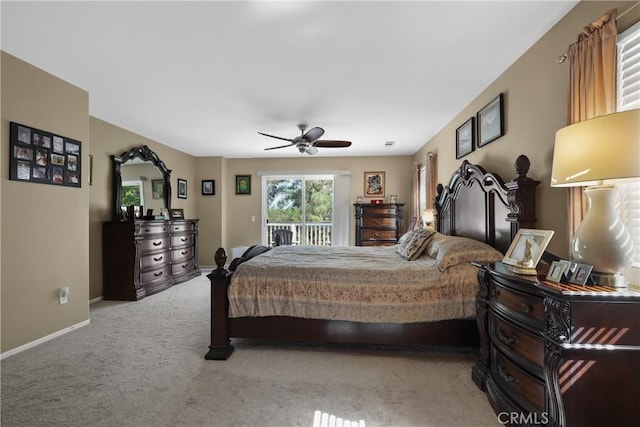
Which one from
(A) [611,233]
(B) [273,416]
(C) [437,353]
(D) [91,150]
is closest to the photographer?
(A) [611,233]

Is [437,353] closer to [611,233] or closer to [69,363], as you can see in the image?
[611,233]

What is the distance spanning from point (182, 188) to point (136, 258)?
2.27 m

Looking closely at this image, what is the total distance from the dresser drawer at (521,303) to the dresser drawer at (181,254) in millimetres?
4875

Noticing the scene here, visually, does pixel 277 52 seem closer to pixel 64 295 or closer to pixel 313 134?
pixel 313 134

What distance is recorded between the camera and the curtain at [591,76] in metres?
1.48

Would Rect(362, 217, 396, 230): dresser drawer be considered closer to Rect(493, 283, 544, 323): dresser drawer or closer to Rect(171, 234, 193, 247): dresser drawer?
Rect(171, 234, 193, 247): dresser drawer

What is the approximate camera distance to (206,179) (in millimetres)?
6422

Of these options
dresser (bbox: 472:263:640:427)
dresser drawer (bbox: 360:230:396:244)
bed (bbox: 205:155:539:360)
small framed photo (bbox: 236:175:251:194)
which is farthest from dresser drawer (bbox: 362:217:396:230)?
dresser (bbox: 472:263:640:427)

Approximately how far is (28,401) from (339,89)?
3554mm

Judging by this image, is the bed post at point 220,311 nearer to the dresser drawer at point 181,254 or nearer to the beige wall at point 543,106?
the beige wall at point 543,106

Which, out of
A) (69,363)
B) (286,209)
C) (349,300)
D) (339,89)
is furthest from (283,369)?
(286,209)

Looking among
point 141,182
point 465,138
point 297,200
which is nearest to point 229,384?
point 465,138

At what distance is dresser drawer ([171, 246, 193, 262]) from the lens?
4887mm

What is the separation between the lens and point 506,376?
1613 millimetres
